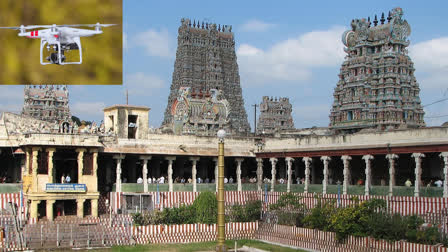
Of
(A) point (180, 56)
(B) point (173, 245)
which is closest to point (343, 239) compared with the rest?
(B) point (173, 245)

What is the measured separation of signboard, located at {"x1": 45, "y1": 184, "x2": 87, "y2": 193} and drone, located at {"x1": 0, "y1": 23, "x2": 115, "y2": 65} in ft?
60.7

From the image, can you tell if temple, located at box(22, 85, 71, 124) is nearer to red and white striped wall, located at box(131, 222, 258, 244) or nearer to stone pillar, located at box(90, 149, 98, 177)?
stone pillar, located at box(90, 149, 98, 177)

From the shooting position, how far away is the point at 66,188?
144 ft

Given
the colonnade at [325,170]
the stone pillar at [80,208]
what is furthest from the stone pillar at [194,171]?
the stone pillar at [80,208]

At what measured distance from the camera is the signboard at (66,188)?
43312 mm

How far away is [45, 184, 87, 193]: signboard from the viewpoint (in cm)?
4331

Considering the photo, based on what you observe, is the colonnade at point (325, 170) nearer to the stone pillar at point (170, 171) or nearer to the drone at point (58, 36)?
the stone pillar at point (170, 171)

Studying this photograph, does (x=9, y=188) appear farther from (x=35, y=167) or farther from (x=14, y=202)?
(x=35, y=167)

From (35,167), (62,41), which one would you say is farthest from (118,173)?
(62,41)

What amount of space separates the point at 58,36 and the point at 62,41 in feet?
0.84

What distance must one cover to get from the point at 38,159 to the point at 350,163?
78.5 ft

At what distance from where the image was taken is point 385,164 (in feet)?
159

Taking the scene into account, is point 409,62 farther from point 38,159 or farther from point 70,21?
point 70,21

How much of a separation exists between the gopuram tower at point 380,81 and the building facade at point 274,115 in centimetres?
2930
